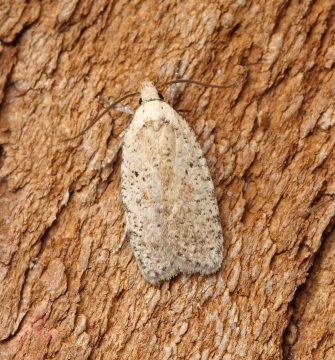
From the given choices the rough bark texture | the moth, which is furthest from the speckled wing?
the rough bark texture

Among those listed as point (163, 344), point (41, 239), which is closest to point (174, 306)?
point (163, 344)

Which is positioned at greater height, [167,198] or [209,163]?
[209,163]

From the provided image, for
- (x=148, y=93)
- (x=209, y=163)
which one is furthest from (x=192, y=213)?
(x=148, y=93)

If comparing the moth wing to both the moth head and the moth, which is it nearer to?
the moth

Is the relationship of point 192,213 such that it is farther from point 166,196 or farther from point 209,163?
point 209,163

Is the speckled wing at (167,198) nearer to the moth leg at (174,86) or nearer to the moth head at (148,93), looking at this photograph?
the moth head at (148,93)
